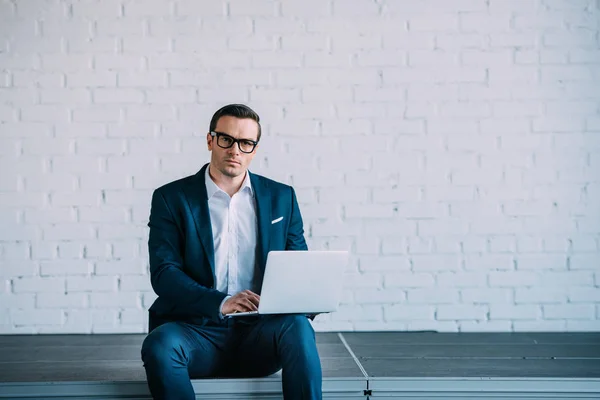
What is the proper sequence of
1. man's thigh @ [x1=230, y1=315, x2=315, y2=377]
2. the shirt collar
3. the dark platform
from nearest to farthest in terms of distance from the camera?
man's thigh @ [x1=230, y1=315, x2=315, y2=377], the dark platform, the shirt collar

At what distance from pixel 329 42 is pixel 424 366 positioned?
173 centimetres

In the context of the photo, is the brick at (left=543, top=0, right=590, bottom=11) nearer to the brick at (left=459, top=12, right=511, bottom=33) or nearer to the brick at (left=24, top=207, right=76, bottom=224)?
the brick at (left=459, top=12, right=511, bottom=33)

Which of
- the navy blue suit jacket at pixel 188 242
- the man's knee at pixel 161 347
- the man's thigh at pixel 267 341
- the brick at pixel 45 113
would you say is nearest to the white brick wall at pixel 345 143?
the brick at pixel 45 113

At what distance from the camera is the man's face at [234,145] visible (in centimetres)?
220

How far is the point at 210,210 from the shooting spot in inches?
90.3

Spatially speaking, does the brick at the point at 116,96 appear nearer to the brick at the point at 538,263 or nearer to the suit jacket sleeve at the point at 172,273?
the suit jacket sleeve at the point at 172,273

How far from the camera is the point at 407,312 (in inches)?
126

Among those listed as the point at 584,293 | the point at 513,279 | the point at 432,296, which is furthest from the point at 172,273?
the point at 584,293

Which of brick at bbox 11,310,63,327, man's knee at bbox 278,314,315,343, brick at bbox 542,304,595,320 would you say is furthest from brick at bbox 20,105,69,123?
brick at bbox 542,304,595,320

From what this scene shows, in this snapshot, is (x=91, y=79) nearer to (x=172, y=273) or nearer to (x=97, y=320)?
(x=97, y=320)

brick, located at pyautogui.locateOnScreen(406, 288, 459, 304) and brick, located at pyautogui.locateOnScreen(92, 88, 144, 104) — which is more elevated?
brick, located at pyautogui.locateOnScreen(92, 88, 144, 104)

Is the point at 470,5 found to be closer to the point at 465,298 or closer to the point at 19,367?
the point at 465,298

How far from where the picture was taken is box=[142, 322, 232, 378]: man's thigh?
77.5 inches

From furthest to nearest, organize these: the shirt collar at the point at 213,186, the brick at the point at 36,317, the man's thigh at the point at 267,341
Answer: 1. the brick at the point at 36,317
2. the shirt collar at the point at 213,186
3. the man's thigh at the point at 267,341
